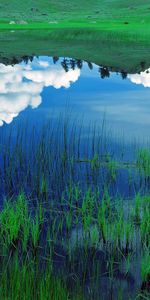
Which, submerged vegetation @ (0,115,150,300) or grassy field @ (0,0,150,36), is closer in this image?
submerged vegetation @ (0,115,150,300)

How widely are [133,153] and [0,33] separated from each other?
106 ft

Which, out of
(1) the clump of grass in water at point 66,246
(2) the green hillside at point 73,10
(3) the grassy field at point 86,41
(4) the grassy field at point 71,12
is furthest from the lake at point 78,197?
(2) the green hillside at point 73,10

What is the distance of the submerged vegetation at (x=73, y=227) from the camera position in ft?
25.5

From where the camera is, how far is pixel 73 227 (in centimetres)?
960

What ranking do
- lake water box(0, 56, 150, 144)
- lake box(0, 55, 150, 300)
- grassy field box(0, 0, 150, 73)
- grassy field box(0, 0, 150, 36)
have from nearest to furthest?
lake box(0, 55, 150, 300) → lake water box(0, 56, 150, 144) → grassy field box(0, 0, 150, 73) → grassy field box(0, 0, 150, 36)

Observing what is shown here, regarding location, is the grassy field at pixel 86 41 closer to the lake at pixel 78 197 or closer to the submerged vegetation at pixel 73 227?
the lake at pixel 78 197

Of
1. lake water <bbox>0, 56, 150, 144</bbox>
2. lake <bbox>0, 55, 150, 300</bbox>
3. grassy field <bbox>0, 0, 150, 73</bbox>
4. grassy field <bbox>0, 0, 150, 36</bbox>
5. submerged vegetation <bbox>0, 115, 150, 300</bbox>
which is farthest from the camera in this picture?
grassy field <bbox>0, 0, 150, 36</bbox>

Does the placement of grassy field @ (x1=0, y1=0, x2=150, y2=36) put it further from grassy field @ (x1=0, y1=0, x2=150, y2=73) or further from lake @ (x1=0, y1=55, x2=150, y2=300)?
lake @ (x1=0, y1=55, x2=150, y2=300)

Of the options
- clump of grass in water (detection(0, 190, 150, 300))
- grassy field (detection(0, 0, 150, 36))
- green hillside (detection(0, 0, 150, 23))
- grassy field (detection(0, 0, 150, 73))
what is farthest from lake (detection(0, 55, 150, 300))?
green hillside (detection(0, 0, 150, 23))

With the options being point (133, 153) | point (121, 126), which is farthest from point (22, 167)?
point (121, 126)

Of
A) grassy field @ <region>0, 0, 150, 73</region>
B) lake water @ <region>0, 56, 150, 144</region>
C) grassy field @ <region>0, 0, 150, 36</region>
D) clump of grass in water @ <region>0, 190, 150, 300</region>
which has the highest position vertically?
grassy field @ <region>0, 0, 150, 36</region>

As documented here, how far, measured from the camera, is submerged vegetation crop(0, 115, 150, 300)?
7.77 metres

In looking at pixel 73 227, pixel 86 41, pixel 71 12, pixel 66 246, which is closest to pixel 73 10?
pixel 71 12

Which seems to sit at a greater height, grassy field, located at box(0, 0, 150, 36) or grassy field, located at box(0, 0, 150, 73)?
grassy field, located at box(0, 0, 150, 36)
